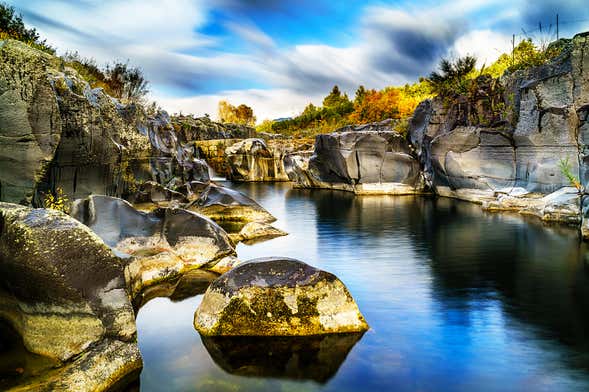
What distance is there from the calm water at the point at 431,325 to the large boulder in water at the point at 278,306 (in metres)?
0.25

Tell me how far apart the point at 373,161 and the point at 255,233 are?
1153cm

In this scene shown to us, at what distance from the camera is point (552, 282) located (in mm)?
7191

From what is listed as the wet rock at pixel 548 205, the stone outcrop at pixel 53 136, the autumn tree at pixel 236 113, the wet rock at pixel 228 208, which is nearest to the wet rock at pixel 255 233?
the wet rock at pixel 228 208

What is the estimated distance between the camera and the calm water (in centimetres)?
423

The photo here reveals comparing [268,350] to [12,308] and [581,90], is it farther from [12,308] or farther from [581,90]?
[581,90]

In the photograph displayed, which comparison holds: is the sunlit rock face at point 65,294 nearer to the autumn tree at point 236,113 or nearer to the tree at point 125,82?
the tree at point 125,82

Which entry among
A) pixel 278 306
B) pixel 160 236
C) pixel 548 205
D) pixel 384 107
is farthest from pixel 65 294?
pixel 384 107

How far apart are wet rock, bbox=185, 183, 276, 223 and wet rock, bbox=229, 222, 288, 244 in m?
1.11

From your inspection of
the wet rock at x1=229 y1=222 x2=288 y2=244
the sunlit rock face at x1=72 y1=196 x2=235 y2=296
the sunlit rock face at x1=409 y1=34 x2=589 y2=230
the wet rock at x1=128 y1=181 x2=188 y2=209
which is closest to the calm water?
the wet rock at x1=229 y1=222 x2=288 y2=244

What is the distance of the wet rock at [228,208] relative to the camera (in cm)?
1252

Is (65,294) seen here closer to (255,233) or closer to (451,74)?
(255,233)

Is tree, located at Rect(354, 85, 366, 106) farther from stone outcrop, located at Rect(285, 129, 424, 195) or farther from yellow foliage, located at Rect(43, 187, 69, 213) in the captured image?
yellow foliage, located at Rect(43, 187, 69, 213)

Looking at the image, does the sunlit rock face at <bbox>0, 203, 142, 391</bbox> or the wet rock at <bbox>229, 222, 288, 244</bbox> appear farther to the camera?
the wet rock at <bbox>229, 222, 288, 244</bbox>

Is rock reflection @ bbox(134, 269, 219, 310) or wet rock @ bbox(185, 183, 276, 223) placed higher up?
wet rock @ bbox(185, 183, 276, 223)
